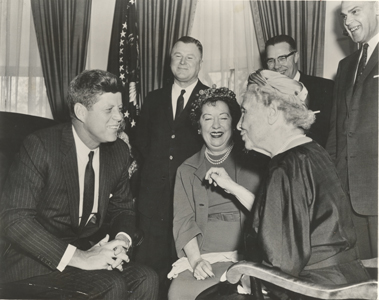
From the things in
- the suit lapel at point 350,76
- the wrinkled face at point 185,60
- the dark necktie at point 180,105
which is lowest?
the dark necktie at point 180,105

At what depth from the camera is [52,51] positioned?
393 cm

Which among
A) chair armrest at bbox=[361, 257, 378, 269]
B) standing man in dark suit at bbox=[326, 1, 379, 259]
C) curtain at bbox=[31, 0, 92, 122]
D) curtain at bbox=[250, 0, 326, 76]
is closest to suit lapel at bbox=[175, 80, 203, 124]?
standing man in dark suit at bbox=[326, 1, 379, 259]

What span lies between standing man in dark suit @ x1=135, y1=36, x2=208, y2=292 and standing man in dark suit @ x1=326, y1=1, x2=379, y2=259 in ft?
3.39

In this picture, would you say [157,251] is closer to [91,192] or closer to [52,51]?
[91,192]

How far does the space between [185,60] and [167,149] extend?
0.63 m

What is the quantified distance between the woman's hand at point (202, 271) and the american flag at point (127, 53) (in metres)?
1.70

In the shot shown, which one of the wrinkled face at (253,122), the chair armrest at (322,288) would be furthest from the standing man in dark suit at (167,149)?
the chair armrest at (322,288)

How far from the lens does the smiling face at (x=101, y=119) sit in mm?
2129

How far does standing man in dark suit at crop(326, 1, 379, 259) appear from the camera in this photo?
216 cm

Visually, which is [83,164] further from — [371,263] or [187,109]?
[371,263]

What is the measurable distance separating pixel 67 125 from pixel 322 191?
128 cm

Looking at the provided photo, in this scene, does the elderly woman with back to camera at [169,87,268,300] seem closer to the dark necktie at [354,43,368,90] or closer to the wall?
the dark necktie at [354,43,368,90]

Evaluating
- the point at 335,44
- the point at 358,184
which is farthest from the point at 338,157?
the point at 335,44

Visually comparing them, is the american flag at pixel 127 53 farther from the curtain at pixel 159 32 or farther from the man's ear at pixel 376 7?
the man's ear at pixel 376 7
